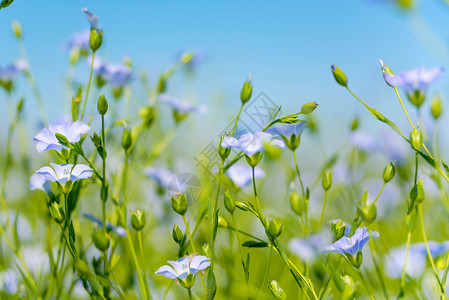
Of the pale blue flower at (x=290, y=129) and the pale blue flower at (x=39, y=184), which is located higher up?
the pale blue flower at (x=290, y=129)

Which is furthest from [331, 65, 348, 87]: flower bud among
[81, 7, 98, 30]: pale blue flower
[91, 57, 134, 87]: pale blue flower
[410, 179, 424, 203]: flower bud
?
[91, 57, 134, 87]: pale blue flower

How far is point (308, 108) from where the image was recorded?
0.64 metres

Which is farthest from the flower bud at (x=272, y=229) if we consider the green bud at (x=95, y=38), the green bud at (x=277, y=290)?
the green bud at (x=95, y=38)

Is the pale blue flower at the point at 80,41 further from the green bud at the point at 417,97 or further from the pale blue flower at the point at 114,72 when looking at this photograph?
the green bud at the point at 417,97

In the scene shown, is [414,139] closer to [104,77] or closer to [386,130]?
[104,77]

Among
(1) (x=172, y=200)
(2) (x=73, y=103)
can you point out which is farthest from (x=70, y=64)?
(1) (x=172, y=200)

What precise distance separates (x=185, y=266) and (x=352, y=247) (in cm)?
21

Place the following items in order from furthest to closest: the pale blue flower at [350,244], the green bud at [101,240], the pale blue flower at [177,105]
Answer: the pale blue flower at [177,105] < the green bud at [101,240] < the pale blue flower at [350,244]

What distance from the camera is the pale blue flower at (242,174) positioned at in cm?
93

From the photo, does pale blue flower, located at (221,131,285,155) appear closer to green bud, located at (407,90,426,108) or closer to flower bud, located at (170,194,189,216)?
flower bud, located at (170,194,189,216)

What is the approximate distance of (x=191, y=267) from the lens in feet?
2.03

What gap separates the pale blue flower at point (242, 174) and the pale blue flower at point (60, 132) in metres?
0.33

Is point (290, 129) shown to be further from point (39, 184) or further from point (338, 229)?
point (39, 184)

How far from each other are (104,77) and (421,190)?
66cm
